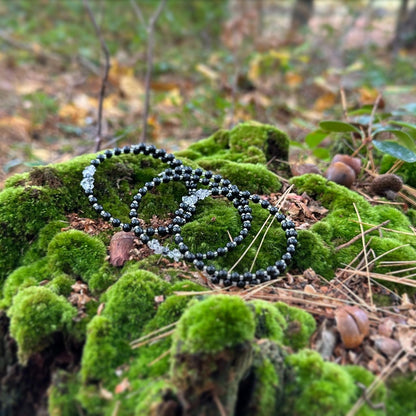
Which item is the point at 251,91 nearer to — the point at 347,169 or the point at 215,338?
the point at 347,169

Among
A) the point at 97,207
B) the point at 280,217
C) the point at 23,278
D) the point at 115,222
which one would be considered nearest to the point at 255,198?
the point at 280,217

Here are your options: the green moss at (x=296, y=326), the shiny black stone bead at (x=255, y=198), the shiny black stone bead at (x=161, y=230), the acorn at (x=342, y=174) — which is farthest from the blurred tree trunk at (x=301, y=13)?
the green moss at (x=296, y=326)

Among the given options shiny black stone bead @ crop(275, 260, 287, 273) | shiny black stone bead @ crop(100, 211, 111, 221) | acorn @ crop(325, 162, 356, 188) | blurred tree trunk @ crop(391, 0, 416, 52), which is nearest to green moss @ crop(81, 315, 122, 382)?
shiny black stone bead @ crop(100, 211, 111, 221)

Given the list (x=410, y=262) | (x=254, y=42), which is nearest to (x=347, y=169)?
(x=410, y=262)

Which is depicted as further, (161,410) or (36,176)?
(36,176)

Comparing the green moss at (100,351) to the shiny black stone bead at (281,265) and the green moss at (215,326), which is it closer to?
the green moss at (215,326)

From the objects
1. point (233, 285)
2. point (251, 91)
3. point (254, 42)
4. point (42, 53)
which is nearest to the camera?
point (233, 285)
